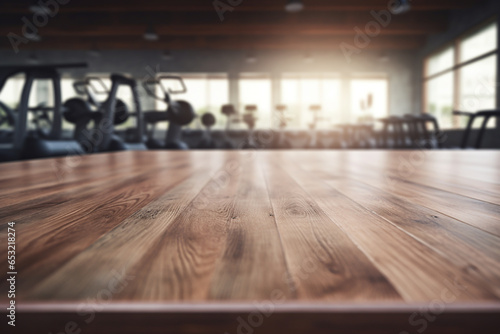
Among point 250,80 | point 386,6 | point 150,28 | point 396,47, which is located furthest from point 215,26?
point 396,47

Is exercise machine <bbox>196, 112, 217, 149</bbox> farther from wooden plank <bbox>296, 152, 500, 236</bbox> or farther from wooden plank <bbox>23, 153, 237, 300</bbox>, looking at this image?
wooden plank <bbox>23, 153, 237, 300</bbox>

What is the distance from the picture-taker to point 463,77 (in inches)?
250

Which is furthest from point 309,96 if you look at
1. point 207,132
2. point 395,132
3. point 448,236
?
point 448,236

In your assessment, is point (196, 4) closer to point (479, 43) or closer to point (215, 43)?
point (215, 43)

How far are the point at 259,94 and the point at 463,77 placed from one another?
4.37 metres

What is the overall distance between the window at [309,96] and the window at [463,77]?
2065mm

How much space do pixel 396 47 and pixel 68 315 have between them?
355 inches

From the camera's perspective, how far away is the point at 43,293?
25 cm

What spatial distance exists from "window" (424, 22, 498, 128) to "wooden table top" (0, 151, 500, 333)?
520cm

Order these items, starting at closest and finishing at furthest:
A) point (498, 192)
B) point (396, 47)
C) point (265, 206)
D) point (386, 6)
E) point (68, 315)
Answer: point (68, 315)
point (265, 206)
point (498, 192)
point (386, 6)
point (396, 47)

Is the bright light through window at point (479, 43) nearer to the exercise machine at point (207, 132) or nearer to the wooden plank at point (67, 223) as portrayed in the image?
the exercise machine at point (207, 132)

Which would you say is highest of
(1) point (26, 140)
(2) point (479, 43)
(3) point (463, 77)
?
(2) point (479, 43)

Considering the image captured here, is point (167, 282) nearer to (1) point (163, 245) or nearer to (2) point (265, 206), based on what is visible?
(1) point (163, 245)

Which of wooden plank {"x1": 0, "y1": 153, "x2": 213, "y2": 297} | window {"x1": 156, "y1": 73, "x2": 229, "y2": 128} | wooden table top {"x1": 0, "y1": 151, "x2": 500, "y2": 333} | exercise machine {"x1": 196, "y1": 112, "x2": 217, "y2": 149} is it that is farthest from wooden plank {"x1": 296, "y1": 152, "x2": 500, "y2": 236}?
window {"x1": 156, "y1": 73, "x2": 229, "y2": 128}
